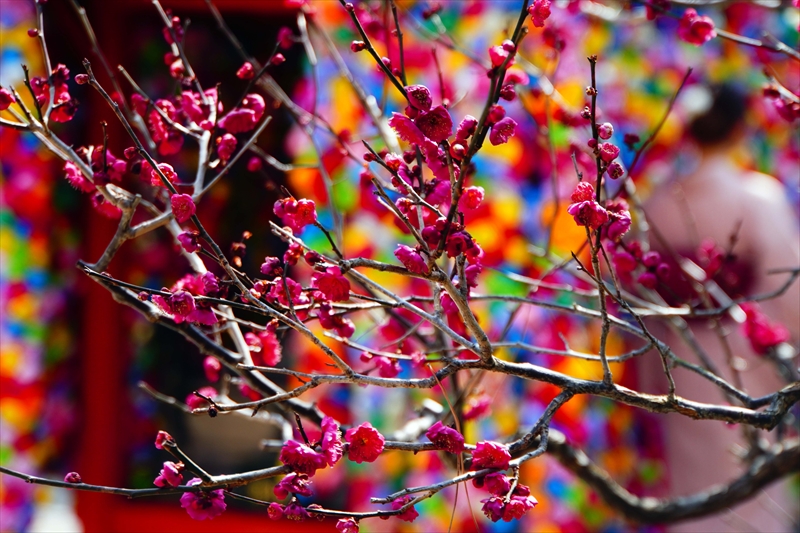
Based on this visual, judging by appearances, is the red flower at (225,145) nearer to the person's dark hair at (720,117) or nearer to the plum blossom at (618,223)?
the plum blossom at (618,223)

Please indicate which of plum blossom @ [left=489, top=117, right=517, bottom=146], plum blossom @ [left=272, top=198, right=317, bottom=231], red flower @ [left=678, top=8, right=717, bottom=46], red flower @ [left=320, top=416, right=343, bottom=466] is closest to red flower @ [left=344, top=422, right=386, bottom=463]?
red flower @ [left=320, top=416, right=343, bottom=466]

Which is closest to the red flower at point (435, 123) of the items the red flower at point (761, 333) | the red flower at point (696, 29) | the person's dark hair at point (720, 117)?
the red flower at point (696, 29)

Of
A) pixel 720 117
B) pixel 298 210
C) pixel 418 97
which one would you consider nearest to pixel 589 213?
pixel 418 97

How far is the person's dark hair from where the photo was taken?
275cm

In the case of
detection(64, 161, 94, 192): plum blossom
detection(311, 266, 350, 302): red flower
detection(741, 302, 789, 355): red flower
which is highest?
detection(741, 302, 789, 355): red flower

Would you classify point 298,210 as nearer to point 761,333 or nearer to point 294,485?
point 294,485

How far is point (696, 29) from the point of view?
1.20 meters

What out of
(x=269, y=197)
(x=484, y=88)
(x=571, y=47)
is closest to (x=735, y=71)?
(x=571, y=47)

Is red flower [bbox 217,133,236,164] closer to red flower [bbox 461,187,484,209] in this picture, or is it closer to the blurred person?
red flower [bbox 461,187,484,209]

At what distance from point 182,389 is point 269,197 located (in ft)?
2.55

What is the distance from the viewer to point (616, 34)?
292cm

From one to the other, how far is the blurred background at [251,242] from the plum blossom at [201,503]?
1.67 m

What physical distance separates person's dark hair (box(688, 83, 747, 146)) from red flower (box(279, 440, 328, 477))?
237 cm

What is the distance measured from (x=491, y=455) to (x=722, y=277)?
203 cm
